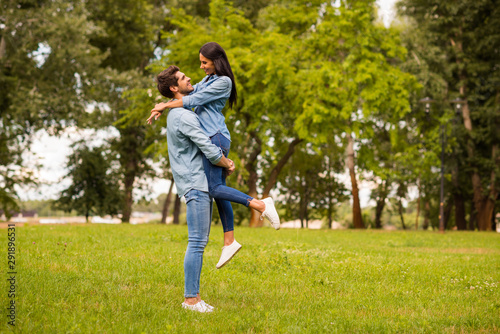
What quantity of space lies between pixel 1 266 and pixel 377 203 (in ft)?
122

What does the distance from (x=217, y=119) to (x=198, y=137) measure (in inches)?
18.1

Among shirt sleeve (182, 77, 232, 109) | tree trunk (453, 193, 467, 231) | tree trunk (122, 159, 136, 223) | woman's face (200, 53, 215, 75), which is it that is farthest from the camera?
tree trunk (453, 193, 467, 231)

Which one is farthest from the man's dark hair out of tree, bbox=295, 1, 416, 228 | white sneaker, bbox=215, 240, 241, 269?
tree, bbox=295, 1, 416, 228

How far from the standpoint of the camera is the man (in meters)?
4.64

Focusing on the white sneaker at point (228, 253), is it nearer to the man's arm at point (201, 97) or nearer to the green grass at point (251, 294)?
the green grass at point (251, 294)

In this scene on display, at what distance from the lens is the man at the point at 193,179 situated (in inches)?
183

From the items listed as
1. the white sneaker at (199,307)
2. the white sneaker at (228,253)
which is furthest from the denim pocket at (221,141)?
the white sneaker at (199,307)

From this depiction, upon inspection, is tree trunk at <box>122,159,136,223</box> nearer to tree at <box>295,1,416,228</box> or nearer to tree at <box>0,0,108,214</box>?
tree at <box>0,0,108,214</box>

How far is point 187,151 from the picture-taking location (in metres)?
4.79

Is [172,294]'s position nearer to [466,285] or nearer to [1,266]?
[1,266]

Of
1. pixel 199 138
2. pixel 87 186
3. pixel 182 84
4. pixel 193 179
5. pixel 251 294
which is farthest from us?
pixel 87 186

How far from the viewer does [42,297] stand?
15.9 feet

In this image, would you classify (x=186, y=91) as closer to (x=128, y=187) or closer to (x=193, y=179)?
(x=193, y=179)

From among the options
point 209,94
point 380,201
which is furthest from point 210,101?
point 380,201
